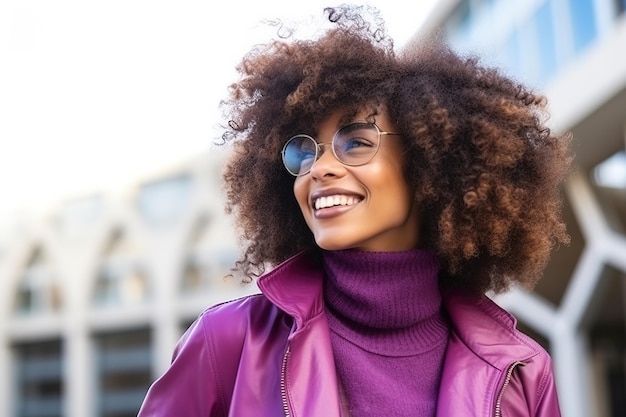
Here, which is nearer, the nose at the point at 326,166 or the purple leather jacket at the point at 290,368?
the purple leather jacket at the point at 290,368

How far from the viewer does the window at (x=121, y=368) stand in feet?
115

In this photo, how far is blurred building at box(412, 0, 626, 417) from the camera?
38.4 feet

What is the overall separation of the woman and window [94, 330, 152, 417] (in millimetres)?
33136

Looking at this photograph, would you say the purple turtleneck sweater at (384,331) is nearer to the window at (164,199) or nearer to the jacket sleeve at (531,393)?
the jacket sleeve at (531,393)

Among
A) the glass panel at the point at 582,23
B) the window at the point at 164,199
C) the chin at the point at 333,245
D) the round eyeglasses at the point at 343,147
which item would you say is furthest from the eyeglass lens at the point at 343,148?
the window at the point at 164,199

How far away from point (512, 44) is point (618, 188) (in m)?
3.43

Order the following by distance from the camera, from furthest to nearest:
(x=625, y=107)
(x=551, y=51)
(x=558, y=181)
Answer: (x=551, y=51), (x=625, y=107), (x=558, y=181)

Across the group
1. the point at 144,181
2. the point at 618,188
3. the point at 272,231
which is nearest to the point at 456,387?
the point at 272,231

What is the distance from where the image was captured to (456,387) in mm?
2287

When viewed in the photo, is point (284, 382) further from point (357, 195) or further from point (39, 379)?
point (39, 379)

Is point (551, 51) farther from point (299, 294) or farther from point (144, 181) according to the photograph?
point (144, 181)

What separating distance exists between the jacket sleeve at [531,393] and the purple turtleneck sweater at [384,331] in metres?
0.20

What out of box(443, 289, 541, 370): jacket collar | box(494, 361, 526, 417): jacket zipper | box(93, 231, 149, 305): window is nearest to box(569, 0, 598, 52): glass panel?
box(443, 289, 541, 370): jacket collar

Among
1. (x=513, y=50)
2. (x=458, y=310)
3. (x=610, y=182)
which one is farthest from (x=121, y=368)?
(x=458, y=310)
